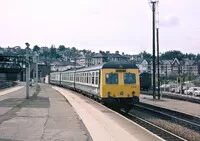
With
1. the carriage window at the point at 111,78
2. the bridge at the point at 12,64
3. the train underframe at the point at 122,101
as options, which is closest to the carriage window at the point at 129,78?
the carriage window at the point at 111,78

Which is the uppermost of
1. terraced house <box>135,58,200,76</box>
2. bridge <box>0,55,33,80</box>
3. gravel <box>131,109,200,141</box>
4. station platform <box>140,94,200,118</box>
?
terraced house <box>135,58,200,76</box>

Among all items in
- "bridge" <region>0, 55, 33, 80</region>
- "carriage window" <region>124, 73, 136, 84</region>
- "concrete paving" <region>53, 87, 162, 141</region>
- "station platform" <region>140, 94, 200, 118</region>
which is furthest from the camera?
"bridge" <region>0, 55, 33, 80</region>

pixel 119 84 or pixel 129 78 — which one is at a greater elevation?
pixel 129 78

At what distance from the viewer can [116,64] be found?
24422 millimetres

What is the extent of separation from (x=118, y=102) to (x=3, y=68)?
39491mm

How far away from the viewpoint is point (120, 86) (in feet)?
78.7

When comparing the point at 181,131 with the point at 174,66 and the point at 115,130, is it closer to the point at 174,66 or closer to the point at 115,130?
the point at 115,130

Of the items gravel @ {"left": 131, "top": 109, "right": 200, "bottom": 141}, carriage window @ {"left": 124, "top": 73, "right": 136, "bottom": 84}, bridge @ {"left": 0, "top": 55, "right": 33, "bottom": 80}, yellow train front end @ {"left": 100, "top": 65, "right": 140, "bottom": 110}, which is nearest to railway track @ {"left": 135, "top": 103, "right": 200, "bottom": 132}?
gravel @ {"left": 131, "top": 109, "right": 200, "bottom": 141}

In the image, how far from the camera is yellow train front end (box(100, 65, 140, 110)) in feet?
78.3

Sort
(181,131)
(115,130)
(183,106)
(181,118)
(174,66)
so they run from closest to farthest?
(115,130) < (181,131) < (181,118) < (183,106) < (174,66)

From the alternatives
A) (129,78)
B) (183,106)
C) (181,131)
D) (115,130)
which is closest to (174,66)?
(183,106)

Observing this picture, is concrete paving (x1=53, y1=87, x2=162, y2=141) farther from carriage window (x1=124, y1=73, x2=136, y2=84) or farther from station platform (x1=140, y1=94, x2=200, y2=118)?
station platform (x1=140, y1=94, x2=200, y2=118)

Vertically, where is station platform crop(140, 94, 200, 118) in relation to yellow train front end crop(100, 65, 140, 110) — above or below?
below

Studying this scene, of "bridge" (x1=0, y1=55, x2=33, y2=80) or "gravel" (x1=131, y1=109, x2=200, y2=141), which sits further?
"bridge" (x1=0, y1=55, x2=33, y2=80)
